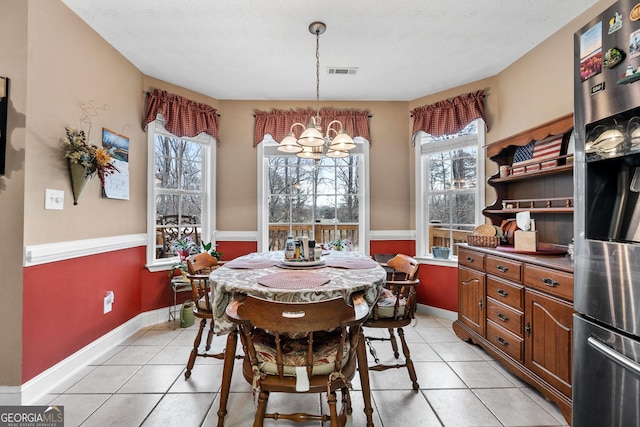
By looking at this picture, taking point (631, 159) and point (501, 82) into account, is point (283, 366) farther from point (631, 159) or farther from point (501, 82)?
point (501, 82)

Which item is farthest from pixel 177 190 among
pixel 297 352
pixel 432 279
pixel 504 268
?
pixel 504 268

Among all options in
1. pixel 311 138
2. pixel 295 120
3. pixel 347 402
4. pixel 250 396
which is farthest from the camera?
pixel 295 120

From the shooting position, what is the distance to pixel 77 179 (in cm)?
219

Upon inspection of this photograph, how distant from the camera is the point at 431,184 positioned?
143 inches

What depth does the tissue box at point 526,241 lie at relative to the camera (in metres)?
2.16

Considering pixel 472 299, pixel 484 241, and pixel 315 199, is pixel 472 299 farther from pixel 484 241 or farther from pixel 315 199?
pixel 315 199

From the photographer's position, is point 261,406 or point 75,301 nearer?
point 261,406

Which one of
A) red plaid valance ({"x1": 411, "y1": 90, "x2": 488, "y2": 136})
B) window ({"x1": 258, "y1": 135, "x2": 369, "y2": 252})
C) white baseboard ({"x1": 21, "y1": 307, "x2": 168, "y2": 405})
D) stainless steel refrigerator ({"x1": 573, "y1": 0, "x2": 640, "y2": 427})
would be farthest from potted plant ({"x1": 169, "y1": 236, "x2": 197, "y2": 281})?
stainless steel refrigerator ({"x1": 573, "y1": 0, "x2": 640, "y2": 427})

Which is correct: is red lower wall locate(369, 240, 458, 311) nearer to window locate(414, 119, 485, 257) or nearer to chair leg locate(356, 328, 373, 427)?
window locate(414, 119, 485, 257)

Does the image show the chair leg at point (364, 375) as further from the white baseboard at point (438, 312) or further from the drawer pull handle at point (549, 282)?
the white baseboard at point (438, 312)

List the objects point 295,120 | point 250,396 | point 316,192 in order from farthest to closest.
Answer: point 316,192 < point 295,120 < point 250,396

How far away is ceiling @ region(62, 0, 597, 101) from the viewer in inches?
84.4

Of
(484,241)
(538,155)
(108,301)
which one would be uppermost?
(538,155)

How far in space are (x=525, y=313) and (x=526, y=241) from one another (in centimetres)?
55
